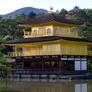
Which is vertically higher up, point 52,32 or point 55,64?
point 52,32

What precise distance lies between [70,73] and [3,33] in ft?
108

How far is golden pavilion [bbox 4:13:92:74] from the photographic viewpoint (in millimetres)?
39969

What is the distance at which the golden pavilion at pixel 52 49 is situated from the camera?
131 ft

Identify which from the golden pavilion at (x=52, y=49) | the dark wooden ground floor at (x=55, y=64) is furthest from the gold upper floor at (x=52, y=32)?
the dark wooden ground floor at (x=55, y=64)

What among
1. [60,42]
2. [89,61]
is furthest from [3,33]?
[60,42]

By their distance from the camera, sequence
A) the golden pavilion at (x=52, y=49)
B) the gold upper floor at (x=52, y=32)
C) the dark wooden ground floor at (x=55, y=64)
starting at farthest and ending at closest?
the gold upper floor at (x=52, y=32)
the golden pavilion at (x=52, y=49)
the dark wooden ground floor at (x=55, y=64)

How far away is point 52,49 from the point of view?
40.6 m

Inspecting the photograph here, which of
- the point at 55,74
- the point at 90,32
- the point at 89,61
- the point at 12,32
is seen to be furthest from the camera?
the point at 12,32

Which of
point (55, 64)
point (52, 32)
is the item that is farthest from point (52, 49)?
point (52, 32)

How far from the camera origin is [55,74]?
38.2m

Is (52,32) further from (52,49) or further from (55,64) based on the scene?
(55,64)

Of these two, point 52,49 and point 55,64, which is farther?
point 55,64

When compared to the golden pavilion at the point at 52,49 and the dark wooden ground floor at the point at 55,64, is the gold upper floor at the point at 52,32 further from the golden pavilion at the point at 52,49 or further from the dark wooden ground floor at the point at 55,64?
the dark wooden ground floor at the point at 55,64

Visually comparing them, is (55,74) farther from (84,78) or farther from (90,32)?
(90,32)
